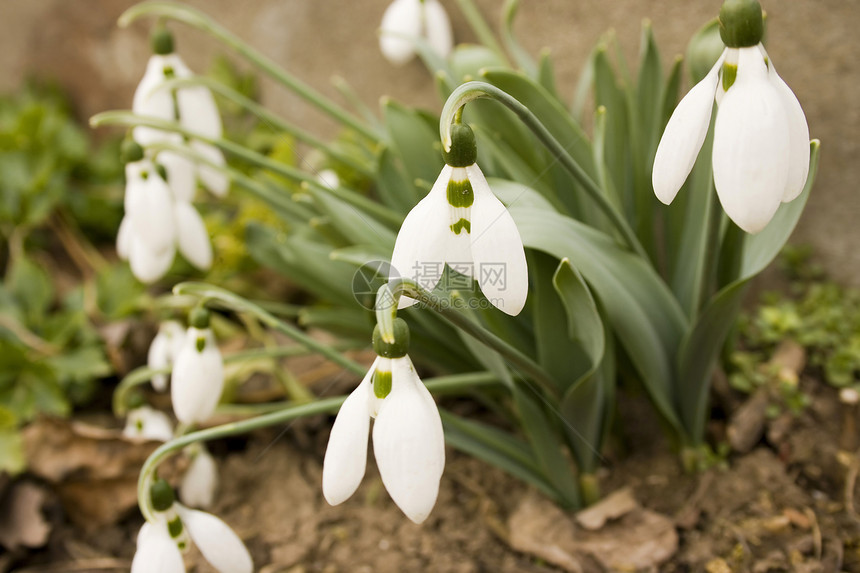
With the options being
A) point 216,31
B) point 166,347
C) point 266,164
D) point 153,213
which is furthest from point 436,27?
point 166,347

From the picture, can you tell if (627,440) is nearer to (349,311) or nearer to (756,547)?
(756,547)

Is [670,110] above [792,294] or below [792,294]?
above

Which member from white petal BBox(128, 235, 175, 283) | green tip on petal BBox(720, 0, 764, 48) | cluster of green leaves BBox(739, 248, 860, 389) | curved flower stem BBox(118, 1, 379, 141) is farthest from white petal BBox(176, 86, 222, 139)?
cluster of green leaves BBox(739, 248, 860, 389)

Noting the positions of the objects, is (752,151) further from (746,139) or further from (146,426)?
(146,426)

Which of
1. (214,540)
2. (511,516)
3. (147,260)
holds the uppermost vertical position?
(147,260)

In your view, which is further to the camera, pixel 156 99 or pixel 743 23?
pixel 156 99

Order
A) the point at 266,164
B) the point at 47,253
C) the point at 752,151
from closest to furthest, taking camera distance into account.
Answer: the point at 752,151
the point at 266,164
the point at 47,253

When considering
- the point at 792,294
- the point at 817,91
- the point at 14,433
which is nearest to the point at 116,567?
the point at 14,433
